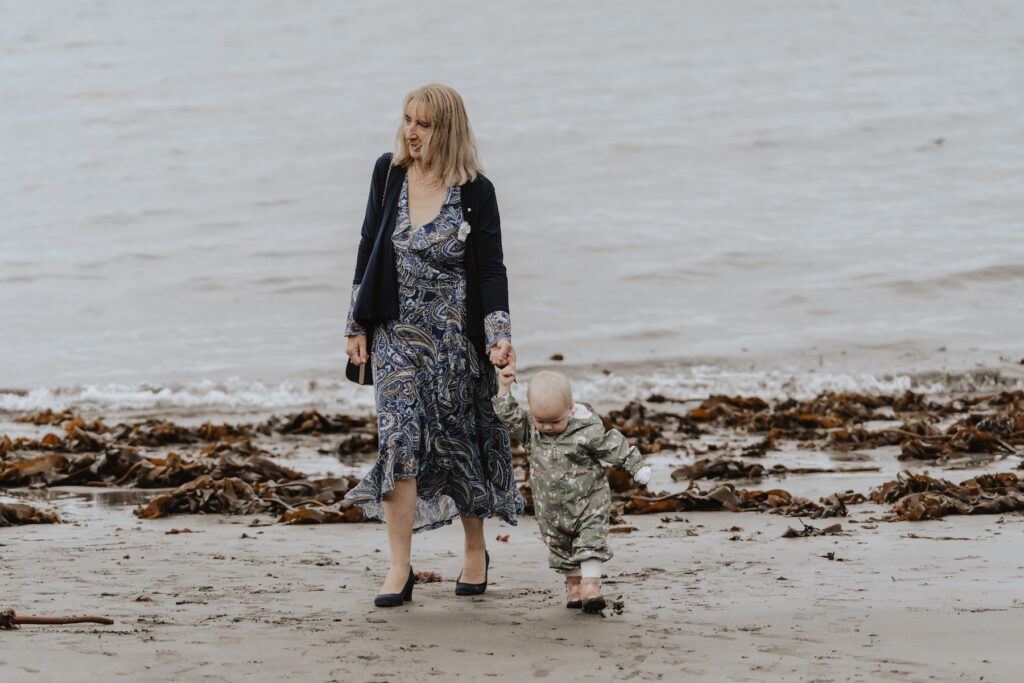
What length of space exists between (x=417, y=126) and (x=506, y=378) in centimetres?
100

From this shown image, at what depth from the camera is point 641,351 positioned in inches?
553

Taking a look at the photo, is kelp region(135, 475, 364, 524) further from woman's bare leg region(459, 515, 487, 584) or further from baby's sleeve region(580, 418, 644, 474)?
baby's sleeve region(580, 418, 644, 474)

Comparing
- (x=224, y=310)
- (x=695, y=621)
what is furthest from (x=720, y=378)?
(x=695, y=621)

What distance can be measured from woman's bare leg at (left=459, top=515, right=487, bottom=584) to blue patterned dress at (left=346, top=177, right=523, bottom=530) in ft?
0.60

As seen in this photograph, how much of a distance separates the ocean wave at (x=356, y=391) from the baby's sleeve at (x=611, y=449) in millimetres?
7397

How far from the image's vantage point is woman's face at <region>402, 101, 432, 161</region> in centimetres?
446

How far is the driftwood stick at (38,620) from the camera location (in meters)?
3.66

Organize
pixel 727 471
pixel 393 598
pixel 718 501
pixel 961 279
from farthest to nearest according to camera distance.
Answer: pixel 961 279, pixel 727 471, pixel 718 501, pixel 393 598

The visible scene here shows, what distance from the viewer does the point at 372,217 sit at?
4.58 m

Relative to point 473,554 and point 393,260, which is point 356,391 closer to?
point 473,554

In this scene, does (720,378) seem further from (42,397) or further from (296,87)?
(296,87)

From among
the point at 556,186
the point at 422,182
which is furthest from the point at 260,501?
the point at 556,186

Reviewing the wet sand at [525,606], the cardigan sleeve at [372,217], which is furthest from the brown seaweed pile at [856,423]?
the cardigan sleeve at [372,217]

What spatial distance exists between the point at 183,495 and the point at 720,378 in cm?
765
